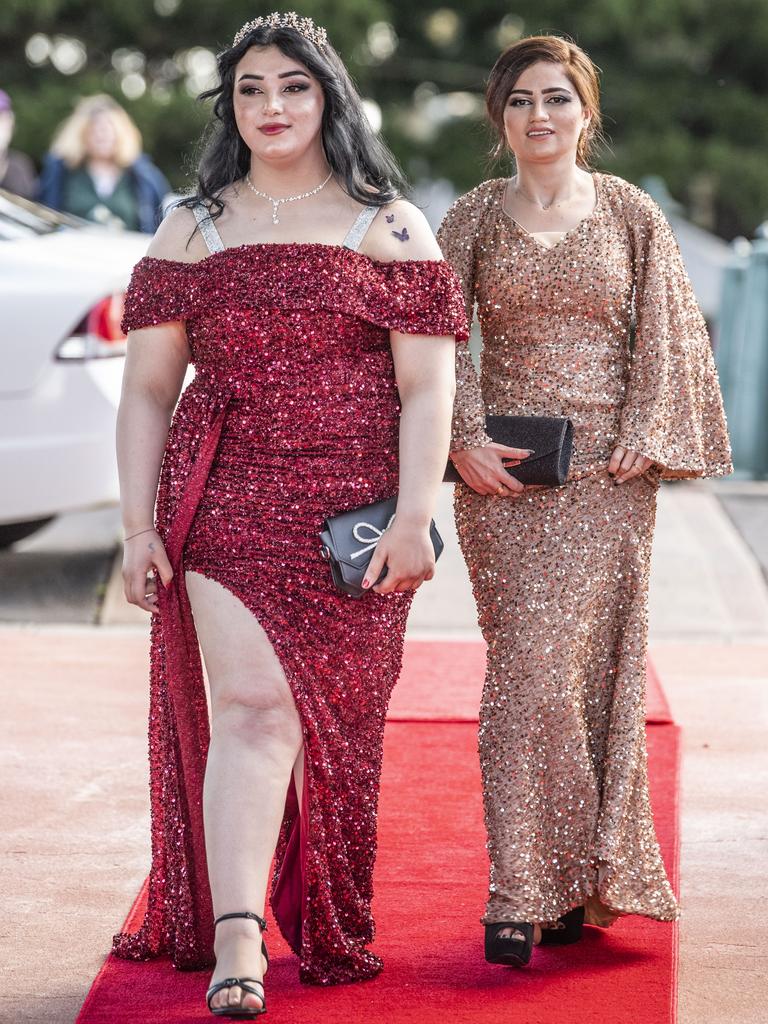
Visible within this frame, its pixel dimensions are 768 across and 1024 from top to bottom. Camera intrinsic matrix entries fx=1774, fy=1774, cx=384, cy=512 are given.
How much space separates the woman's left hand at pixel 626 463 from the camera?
377cm

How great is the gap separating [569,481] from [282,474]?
695 mm

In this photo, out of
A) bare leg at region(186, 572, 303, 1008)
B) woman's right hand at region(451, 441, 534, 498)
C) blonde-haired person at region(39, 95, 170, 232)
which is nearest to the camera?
bare leg at region(186, 572, 303, 1008)

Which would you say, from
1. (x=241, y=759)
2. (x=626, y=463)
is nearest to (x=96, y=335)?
(x=626, y=463)

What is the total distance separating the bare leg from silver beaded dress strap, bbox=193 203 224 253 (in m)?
0.64

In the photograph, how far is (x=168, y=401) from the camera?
3.59 m

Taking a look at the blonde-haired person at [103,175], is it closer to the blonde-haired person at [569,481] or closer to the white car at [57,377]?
the white car at [57,377]

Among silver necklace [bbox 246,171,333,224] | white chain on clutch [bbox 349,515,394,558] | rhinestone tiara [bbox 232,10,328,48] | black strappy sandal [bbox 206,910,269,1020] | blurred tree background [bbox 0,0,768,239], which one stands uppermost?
blurred tree background [bbox 0,0,768,239]

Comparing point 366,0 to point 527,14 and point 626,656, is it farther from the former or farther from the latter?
point 626,656

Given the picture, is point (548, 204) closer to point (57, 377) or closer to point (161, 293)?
point (161, 293)

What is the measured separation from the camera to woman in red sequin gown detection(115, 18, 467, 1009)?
3.39 m

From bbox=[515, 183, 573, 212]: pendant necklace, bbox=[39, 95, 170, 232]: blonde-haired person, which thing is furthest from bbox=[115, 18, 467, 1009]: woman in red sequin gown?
bbox=[39, 95, 170, 232]: blonde-haired person

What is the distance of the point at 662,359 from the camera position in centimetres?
378

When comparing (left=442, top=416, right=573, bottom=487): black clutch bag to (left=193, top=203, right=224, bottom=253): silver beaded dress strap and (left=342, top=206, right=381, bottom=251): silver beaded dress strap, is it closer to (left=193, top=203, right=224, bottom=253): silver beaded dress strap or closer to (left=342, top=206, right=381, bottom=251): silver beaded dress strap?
(left=342, top=206, right=381, bottom=251): silver beaded dress strap

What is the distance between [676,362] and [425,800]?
5.05 ft
